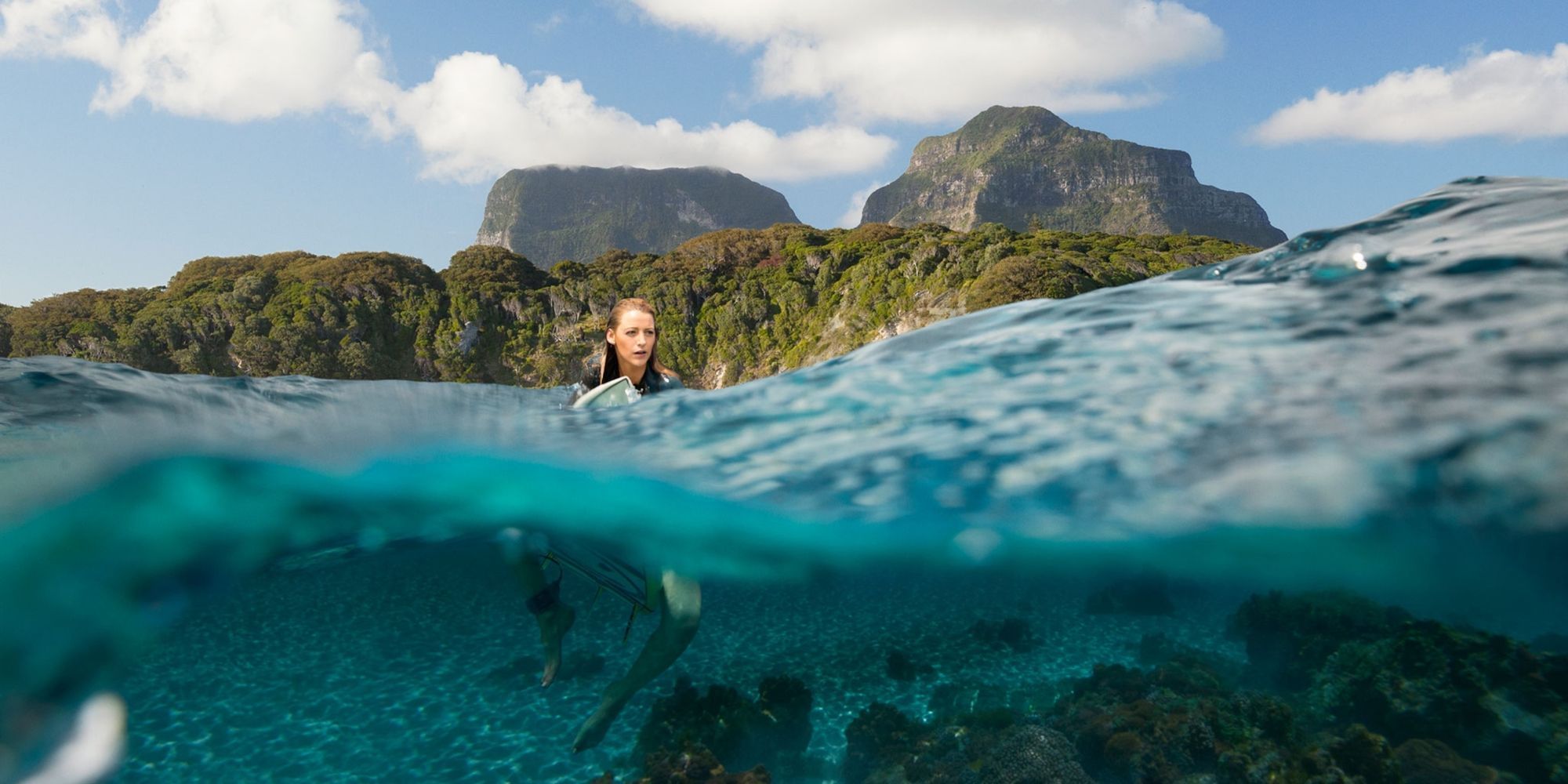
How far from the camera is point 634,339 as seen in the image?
5.61m

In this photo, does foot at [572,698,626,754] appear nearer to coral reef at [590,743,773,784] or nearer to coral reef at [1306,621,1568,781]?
coral reef at [590,743,773,784]

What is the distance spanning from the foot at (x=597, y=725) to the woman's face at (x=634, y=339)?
7.97 ft

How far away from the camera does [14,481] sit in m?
4.22

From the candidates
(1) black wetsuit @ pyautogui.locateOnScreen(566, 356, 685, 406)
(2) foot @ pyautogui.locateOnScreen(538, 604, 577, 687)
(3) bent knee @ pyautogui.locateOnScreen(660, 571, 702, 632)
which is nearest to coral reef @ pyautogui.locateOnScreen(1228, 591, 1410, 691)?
(3) bent knee @ pyautogui.locateOnScreen(660, 571, 702, 632)

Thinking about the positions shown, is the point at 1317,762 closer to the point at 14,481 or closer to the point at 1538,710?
the point at 1538,710

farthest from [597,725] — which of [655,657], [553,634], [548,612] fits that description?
[548,612]

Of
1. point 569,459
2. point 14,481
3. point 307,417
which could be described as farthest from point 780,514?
point 14,481

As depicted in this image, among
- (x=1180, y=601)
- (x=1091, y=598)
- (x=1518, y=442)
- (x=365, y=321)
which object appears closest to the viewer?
(x=1518, y=442)

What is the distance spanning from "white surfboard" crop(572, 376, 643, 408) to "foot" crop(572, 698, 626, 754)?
2.26 meters

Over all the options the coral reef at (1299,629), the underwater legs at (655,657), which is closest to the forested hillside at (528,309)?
the underwater legs at (655,657)

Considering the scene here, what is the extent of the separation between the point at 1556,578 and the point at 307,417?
8676mm

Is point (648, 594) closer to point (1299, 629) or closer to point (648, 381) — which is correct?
point (648, 381)

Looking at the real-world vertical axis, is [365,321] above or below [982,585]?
above

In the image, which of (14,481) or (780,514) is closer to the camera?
(14,481)
